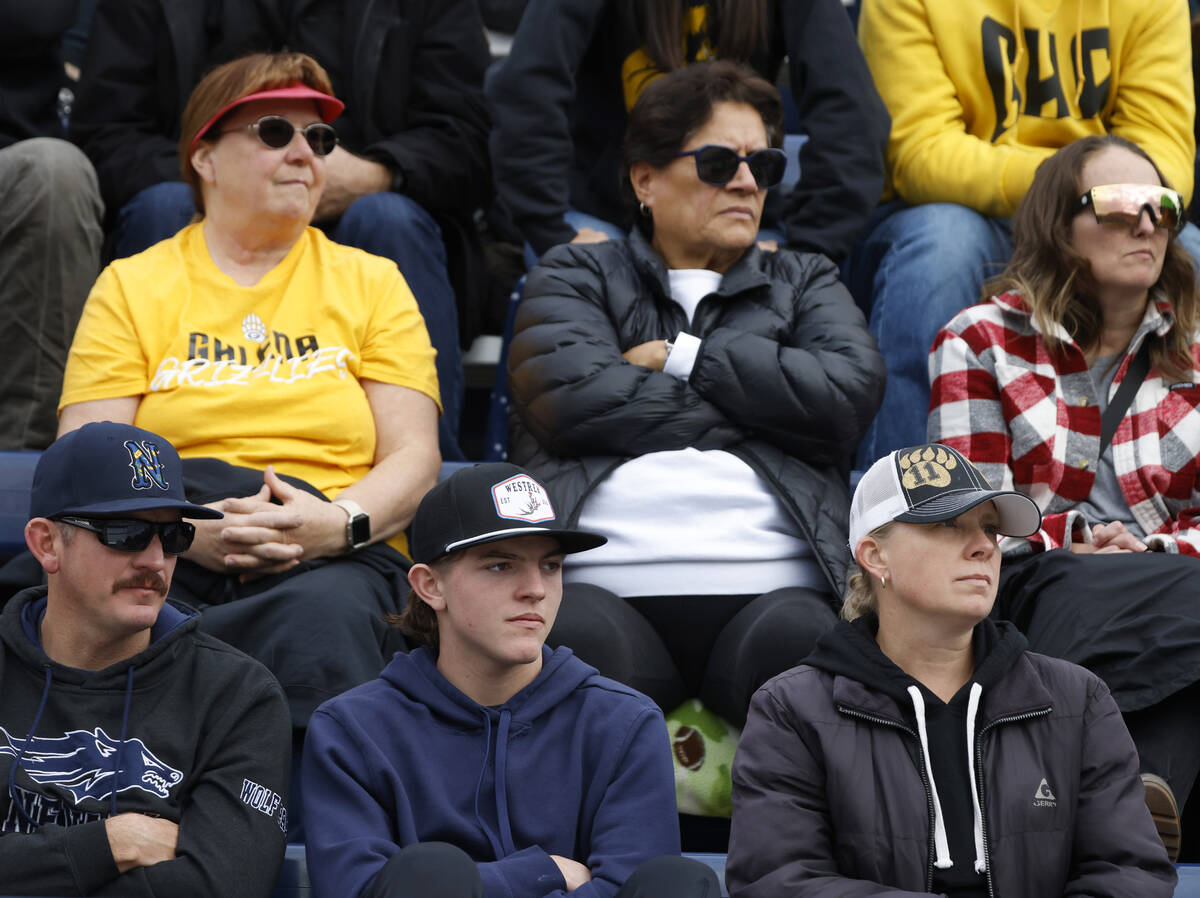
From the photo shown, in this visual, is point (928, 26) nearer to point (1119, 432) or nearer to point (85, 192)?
point (1119, 432)

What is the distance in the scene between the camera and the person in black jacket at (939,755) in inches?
90.2

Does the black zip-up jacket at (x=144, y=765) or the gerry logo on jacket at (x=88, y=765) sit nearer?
the black zip-up jacket at (x=144, y=765)

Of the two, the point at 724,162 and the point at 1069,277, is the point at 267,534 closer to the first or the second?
the point at 724,162

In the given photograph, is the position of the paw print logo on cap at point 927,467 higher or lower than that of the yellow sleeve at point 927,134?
lower

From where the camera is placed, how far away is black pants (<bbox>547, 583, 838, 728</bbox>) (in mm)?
2830

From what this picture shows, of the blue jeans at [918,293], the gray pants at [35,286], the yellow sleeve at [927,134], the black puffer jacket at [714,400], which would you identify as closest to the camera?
the black puffer jacket at [714,400]

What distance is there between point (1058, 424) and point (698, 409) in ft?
2.45

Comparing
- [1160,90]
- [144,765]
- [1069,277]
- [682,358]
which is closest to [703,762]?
[682,358]

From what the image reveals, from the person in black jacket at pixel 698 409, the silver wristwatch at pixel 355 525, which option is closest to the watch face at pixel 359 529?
the silver wristwatch at pixel 355 525

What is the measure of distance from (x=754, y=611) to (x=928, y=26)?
2074 mm

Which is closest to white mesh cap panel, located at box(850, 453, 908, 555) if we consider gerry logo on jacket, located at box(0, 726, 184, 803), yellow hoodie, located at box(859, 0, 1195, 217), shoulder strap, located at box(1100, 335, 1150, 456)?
shoulder strap, located at box(1100, 335, 1150, 456)

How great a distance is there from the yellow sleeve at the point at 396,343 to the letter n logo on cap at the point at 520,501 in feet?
3.12

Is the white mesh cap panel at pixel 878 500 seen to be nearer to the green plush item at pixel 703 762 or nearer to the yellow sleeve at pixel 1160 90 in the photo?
the green plush item at pixel 703 762

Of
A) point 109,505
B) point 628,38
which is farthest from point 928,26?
point 109,505
